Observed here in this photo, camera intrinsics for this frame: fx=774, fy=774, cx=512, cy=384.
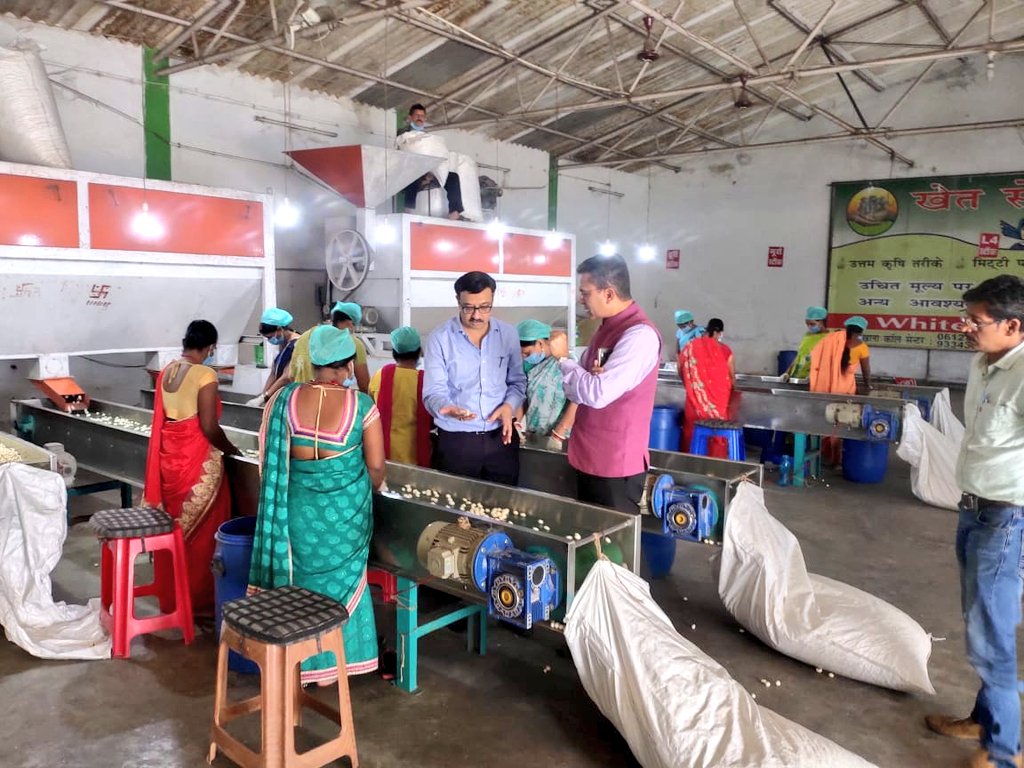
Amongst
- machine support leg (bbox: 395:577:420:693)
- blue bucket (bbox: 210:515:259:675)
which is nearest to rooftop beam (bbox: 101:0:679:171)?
blue bucket (bbox: 210:515:259:675)

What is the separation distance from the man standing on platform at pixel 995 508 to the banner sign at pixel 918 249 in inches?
365

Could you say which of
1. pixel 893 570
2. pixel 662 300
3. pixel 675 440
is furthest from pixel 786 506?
pixel 662 300

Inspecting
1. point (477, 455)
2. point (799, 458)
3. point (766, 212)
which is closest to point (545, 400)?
point (477, 455)

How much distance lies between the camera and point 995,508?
7.54ft

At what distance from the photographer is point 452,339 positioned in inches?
130

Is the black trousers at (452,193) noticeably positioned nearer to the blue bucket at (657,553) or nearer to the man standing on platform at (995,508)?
the blue bucket at (657,553)

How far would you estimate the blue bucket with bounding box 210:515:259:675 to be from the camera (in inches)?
118

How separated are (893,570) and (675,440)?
2068 mm

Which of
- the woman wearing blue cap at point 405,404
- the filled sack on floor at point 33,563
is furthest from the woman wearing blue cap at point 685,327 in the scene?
the filled sack on floor at point 33,563

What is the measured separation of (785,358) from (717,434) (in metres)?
7.17

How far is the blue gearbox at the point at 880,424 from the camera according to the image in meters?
5.47

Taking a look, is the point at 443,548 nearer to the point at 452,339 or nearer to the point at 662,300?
the point at 452,339

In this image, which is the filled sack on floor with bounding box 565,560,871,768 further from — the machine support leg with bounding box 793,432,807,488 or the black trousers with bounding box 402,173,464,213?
the black trousers with bounding box 402,173,464,213

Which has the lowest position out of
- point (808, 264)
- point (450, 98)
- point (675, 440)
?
point (675, 440)
